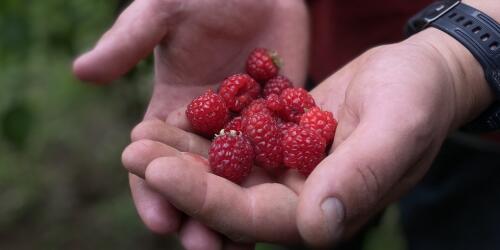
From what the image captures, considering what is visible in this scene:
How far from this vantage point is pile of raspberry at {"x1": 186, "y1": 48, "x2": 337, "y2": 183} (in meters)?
1.17

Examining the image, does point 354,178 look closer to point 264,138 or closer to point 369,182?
point 369,182

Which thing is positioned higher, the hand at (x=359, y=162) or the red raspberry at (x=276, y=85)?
the hand at (x=359, y=162)

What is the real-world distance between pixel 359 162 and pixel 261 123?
0.42 meters

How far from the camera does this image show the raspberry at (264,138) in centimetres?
123

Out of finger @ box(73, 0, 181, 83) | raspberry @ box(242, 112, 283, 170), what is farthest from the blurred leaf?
raspberry @ box(242, 112, 283, 170)

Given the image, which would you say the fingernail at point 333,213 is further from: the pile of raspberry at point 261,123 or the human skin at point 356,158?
the pile of raspberry at point 261,123

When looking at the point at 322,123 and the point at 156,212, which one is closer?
the point at 156,212

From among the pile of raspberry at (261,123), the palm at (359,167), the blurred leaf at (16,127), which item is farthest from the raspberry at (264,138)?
the blurred leaf at (16,127)

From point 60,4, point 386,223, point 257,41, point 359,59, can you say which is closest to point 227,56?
point 257,41

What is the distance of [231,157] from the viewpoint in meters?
1.13

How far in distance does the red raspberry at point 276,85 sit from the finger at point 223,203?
0.50 metres

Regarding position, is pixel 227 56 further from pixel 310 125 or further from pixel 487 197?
pixel 487 197

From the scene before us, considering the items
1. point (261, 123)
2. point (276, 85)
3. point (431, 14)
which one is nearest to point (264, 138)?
point (261, 123)

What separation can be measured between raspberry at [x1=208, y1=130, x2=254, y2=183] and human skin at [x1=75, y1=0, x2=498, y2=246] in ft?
0.09
